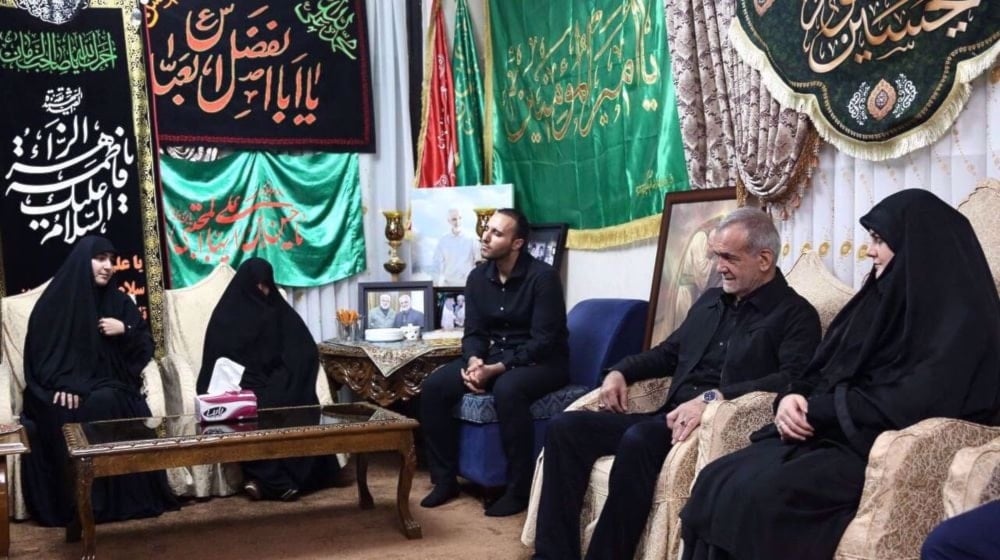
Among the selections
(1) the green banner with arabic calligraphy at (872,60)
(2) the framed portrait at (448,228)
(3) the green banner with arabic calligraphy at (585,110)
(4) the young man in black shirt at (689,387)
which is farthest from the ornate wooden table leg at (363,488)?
(1) the green banner with arabic calligraphy at (872,60)

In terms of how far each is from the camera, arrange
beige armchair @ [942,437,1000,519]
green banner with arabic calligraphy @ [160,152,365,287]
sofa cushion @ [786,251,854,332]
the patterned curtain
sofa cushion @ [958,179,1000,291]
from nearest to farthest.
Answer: beige armchair @ [942,437,1000,519], sofa cushion @ [958,179,1000,291], sofa cushion @ [786,251,854,332], the patterned curtain, green banner with arabic calligraphy @ [160,152,365,287]

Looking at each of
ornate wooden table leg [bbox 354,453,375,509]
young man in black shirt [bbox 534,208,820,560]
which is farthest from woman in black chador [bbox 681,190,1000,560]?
ornate wooden table leg [bbox 354,453,375,509]

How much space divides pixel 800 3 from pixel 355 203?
300 centimetres

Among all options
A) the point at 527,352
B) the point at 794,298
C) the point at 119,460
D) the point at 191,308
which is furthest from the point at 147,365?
the point at 794,298

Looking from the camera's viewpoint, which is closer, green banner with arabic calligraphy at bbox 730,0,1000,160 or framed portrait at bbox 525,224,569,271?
green banner with arabic calligraphy at bbox 730,0,1000,160

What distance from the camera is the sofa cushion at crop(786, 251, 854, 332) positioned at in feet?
10.9

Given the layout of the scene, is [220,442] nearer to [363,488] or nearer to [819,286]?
[363,488]

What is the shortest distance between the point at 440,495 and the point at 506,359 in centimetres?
63

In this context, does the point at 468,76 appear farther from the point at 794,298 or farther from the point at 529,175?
the point at 794,298

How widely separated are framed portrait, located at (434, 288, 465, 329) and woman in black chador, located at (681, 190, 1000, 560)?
2953 millimetres

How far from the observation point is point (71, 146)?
5.18m

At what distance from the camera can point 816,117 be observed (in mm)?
3479

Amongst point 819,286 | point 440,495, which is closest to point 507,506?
point 440,495

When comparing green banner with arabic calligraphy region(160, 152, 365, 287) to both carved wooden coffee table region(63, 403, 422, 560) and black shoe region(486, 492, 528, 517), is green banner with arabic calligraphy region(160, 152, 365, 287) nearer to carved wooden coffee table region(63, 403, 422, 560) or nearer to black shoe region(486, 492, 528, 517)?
carved wooden coffee table region(63, 403, 422, 560)
